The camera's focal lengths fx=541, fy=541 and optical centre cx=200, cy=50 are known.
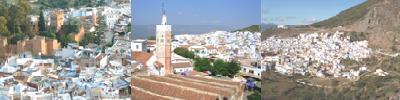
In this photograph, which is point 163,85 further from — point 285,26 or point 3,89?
point 285,26

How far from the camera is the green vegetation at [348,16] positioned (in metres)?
7.95

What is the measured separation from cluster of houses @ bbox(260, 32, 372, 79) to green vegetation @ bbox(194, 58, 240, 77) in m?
1.12

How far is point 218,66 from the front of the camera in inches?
287

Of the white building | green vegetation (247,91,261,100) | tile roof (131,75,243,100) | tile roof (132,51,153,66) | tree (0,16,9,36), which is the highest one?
tree (0,16,9,36)

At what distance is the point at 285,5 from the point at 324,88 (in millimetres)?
1382

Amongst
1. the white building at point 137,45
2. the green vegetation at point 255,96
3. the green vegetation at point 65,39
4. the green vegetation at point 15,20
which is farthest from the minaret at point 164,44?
the green vegetation at point 15,20

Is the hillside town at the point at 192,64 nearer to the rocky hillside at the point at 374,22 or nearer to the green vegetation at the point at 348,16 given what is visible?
the rocky hillside at the point at 374,22

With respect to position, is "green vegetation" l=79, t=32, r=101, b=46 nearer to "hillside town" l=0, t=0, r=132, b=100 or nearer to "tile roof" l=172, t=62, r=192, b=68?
"hillside town" l=0, t=0, r=132, b=100

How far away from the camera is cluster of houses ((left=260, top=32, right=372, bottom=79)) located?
26.2 ft

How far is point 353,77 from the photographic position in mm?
7941

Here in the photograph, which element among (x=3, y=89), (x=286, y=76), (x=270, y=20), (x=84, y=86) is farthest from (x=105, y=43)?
(x=286, y=76)

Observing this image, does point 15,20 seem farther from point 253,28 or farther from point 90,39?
point 253,28

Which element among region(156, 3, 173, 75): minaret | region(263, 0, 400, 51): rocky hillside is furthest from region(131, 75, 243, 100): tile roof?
region(263, 0, 400, 51): rocky hillside

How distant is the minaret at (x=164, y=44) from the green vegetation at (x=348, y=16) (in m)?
2.56
